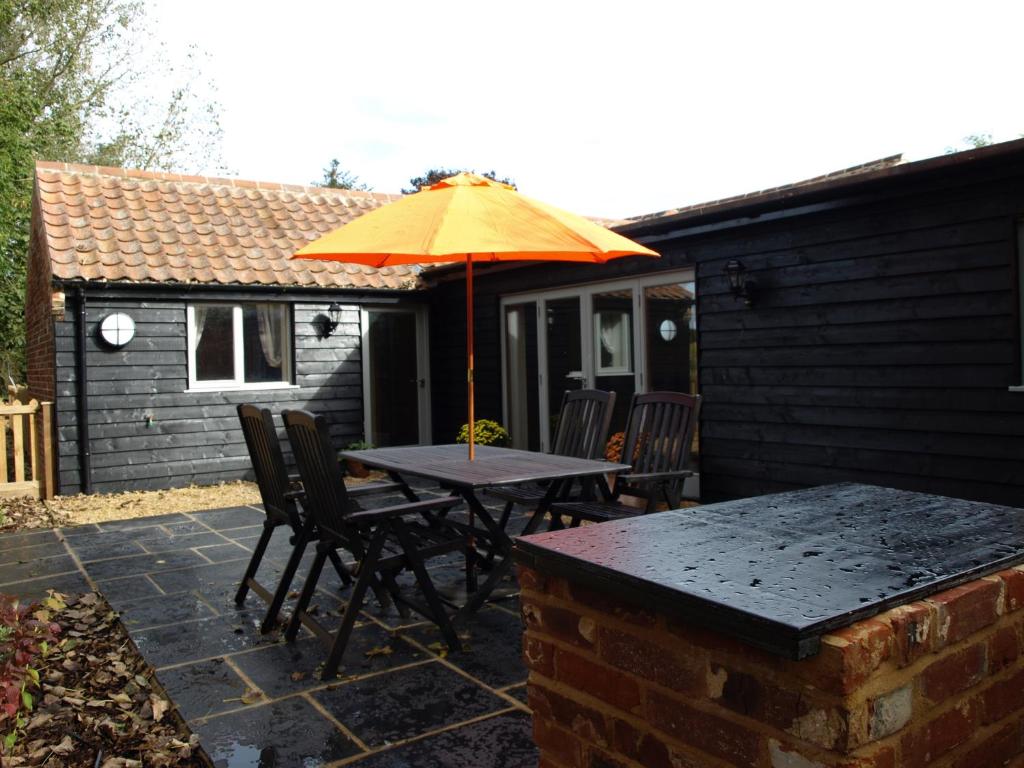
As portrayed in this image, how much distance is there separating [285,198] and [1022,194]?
27.8 ft

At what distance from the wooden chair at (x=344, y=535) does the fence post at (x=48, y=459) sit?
214 inches

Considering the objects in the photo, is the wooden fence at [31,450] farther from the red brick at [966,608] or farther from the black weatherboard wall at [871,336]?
the red brick at [966,608]

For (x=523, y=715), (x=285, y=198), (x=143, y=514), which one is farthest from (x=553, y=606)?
(x=285, y=198)

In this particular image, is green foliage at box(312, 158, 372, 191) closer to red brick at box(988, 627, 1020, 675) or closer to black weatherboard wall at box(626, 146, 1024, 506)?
black weatherboard wall at box(626, 146, 1024, 506)

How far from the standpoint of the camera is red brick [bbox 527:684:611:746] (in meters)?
1.35

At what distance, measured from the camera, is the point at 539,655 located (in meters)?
1.46

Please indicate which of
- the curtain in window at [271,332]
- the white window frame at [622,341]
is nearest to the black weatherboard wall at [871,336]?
the white window frame at [622,341]

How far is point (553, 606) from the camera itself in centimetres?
143

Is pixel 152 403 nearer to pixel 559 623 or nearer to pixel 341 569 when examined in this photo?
pixel 341 569

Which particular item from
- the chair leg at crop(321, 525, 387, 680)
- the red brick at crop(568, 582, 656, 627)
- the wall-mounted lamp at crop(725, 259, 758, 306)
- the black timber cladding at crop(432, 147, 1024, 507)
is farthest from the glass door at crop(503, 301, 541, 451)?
the red brick at crop(568, 582, 656, 627)

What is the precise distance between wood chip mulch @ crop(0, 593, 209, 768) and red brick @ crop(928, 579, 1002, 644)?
2172 mm

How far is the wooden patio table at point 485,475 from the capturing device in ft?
12.0

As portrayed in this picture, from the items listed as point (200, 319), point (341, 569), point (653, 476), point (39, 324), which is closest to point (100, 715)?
point (341, 569)

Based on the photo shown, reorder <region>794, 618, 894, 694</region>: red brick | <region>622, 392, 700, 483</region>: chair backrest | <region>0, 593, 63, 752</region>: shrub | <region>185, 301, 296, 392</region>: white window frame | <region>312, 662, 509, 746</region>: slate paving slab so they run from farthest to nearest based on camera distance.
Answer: <region>185, 301, 296, 392</region>: white window frame < <region>622, 392, 700, 483</region>: chair backrest < <region>312, 662, 509, 746</region>: slate paving slab < <region>0, 593, 63, 752</region>: shrub < <region>794, 618, 894, 694</region>: red brick
